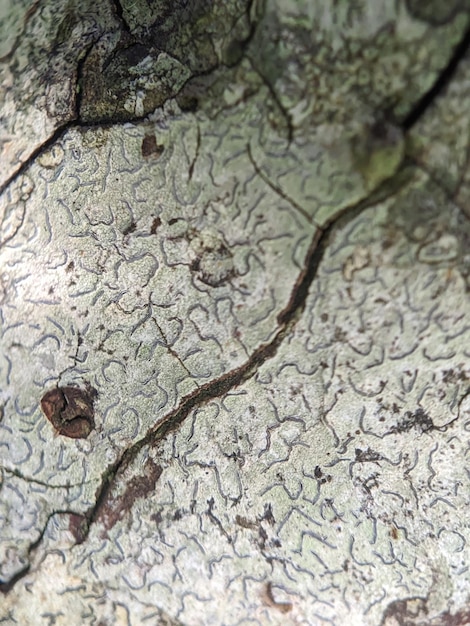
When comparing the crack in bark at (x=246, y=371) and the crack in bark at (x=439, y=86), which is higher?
the crack in bark at (x=439, y=86)

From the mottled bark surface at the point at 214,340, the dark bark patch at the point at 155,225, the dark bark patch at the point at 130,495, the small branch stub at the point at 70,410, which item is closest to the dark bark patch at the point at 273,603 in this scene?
the mottled bark surface at the point at 214,340

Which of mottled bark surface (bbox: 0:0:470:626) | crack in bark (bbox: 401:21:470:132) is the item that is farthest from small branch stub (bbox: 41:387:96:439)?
crack in bark (bbox: 401:21:470:132)

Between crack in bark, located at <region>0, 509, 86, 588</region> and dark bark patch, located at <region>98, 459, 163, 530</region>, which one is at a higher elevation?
dark bark patch, located at <region>98, 459, 163, 530</region>

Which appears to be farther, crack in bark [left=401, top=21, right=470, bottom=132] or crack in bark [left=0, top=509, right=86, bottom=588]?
crack in bark [left=0, top=509, right=86, bottom=588]

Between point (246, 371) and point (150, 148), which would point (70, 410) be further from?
point (150, 148)

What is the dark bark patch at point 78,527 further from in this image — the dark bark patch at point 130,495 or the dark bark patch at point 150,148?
the dark bark patch at point 150,148

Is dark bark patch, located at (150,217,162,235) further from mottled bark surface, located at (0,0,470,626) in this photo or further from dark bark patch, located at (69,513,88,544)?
dark bark patch, located at (69,513,88,544)

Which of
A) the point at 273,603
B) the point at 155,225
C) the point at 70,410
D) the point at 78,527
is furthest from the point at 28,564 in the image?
the point at 155,225
